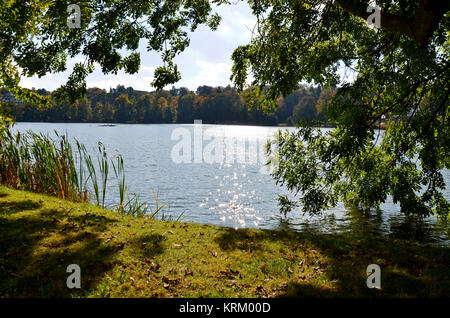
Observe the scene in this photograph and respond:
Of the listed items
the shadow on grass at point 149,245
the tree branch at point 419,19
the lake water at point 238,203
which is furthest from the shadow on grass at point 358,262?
the lake water at point 238,203

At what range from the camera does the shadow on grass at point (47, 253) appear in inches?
203

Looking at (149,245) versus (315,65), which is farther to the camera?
(315,65)

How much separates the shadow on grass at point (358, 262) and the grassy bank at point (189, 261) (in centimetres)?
2

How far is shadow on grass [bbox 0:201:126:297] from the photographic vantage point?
5156mm

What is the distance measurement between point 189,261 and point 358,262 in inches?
145

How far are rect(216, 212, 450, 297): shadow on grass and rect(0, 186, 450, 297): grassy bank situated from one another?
0.8 inches

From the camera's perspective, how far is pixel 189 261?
663cm

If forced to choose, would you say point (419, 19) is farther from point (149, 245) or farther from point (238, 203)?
point (238, 203)

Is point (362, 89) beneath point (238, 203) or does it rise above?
above

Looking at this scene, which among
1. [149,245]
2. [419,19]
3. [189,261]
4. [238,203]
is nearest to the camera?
[419,19]

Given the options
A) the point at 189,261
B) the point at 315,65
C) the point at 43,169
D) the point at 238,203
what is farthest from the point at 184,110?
the point at 189,261

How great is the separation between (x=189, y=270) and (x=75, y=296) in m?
2.10

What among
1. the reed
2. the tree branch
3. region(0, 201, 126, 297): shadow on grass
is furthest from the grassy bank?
the tree branch

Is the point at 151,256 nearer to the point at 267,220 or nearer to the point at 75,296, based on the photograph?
the point at 75,296
